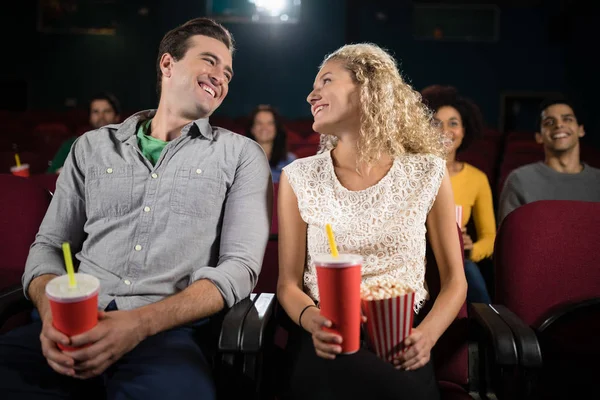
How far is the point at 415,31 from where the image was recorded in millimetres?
8195

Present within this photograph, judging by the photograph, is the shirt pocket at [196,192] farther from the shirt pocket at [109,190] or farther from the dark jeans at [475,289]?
the dark jeans at [475,289]

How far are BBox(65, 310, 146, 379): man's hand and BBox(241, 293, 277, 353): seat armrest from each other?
232mm

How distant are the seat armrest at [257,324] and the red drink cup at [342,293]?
0.47ft

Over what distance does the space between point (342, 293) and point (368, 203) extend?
0.43 m

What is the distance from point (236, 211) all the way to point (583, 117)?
6948 mm

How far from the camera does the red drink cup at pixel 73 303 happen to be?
31.6 inches

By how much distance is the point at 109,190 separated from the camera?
4.21 ft

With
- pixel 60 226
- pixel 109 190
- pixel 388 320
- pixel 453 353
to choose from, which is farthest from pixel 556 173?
pixel 60 226

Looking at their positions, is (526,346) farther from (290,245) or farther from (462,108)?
(462,108)

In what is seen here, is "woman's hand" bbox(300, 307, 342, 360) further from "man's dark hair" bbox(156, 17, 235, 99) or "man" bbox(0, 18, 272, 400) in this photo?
"man's dark hair" bbox(156, 17, 235, 99)

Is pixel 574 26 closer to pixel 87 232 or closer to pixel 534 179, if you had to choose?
pixel 534 179

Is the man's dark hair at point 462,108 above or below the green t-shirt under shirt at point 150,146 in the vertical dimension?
above

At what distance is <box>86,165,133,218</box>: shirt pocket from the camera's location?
1.27m

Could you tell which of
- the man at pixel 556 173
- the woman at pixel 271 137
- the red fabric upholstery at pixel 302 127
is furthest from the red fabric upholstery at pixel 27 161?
the red fabric upholstery at pixel 302 127
